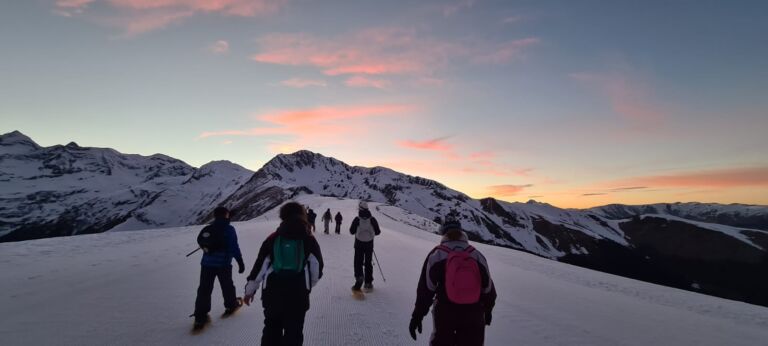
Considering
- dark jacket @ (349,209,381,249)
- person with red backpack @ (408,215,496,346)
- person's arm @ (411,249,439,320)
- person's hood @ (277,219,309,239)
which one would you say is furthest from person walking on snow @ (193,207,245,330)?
person with red backpack @ (408,215,496,346)

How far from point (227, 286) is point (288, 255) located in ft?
11.7

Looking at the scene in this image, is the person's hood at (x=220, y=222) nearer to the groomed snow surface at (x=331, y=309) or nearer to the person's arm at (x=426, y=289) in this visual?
the groomed snow surface at (x=331, y=309)

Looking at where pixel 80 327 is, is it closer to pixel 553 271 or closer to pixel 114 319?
pixel 114 319

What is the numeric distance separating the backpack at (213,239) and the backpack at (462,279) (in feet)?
15.9

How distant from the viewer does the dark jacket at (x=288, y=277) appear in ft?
16.1

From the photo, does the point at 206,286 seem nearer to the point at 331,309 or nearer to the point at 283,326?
the point at 331,309

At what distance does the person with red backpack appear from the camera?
Answer: 4.42 meters

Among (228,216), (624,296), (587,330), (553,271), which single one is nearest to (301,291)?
(228,216)

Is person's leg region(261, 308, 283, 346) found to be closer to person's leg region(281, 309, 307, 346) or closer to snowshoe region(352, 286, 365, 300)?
person's leg region(281, 309, 307, 346)

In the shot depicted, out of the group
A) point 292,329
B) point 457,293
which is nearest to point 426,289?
point 457,293

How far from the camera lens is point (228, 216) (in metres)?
7.54

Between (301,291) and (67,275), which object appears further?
(67,275)

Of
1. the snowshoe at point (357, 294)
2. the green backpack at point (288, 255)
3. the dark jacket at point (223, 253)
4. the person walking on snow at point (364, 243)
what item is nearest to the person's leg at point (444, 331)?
the green backpack at point (288, 255)

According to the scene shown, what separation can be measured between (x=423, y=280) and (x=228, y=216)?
463 centimetres
